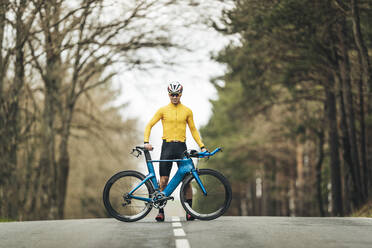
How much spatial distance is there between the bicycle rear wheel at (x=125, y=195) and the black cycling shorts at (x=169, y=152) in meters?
0.37

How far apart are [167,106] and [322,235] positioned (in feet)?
10.7

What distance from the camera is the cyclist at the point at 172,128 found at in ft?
32.4

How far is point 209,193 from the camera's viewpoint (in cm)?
975

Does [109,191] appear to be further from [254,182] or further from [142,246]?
[254,182]

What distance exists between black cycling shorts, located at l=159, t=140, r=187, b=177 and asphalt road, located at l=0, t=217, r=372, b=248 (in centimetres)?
84

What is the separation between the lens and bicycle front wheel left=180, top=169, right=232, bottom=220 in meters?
9.72

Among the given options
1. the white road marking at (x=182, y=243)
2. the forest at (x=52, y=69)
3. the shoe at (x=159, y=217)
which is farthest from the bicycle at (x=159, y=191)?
the forest at (x=52, y=69)

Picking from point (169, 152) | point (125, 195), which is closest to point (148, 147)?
point (169, 152)

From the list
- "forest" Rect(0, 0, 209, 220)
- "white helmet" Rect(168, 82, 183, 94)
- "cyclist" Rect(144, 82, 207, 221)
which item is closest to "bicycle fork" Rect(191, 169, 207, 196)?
"cyclist" Rect(144, 82, 207, 221)

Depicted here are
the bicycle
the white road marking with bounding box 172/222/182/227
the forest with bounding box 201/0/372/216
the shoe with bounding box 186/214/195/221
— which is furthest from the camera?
the forest with bounding box 201/0/372/216

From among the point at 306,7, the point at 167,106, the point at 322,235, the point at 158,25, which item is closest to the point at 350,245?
the point at 322,235

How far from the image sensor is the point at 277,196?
48219mm

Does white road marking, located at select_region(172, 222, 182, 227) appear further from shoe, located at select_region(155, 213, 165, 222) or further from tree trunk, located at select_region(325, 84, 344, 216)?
tree trunk, located at select_region(325, 84, 344, 216)

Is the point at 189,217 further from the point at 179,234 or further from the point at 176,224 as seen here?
the point at 179,234
